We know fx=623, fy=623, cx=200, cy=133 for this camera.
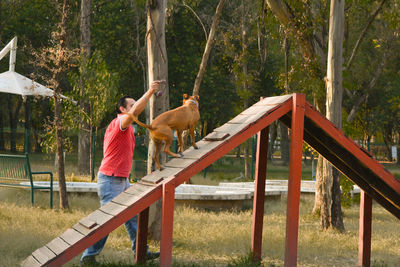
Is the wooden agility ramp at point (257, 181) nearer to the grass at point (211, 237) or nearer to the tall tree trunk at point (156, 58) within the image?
the grass at point (211, 237)

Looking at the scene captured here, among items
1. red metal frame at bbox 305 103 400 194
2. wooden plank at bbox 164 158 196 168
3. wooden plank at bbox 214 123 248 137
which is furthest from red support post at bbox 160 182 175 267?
red metal frame at bbox 305 103 400 194

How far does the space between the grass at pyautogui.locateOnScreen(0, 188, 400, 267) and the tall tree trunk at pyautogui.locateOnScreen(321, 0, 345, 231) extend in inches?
14.9

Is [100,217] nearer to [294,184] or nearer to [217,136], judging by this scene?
[217,136]

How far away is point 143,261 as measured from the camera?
23.5 ft

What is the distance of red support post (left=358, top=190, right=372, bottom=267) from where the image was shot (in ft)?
25.2

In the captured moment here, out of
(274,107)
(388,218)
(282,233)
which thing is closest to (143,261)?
(274,107)

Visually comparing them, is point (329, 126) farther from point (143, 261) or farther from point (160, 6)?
point (160, 6)

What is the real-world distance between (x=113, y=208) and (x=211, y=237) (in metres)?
3.62

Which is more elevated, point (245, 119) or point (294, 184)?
point (245, 119)

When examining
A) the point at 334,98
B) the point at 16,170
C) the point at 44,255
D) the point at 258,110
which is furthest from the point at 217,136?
the point at 16,170

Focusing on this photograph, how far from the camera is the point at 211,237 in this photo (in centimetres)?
952

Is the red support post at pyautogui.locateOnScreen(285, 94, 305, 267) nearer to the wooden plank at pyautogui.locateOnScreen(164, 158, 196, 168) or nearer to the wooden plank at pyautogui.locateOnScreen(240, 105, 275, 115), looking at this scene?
the wooden plank at pyautogui.locateOnScreen(240, 105, 275, 115)

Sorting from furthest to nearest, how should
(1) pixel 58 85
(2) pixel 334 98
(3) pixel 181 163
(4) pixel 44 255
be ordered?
1. (1) pixel 58 85
2. (2) pixel 334 98
3. (3) pixel 181 163
4. (4) pixel 44 255

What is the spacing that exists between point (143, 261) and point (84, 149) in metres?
15.5
